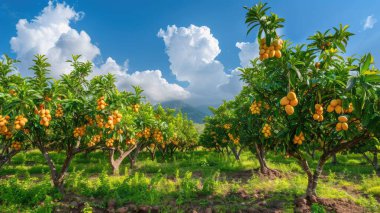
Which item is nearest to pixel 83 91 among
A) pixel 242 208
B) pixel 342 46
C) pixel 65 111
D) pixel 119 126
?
pixel 65 111

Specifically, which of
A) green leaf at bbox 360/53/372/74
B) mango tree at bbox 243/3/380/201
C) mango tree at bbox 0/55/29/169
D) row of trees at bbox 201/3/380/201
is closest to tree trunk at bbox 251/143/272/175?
row of trees at bbox 201/3/380/201

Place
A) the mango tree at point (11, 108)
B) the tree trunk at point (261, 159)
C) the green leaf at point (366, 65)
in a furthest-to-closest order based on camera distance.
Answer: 1. the tree trunk at point (261, 159)
2. the mango tree at point (11, 108)
3. the green leaf at point (366, 65)

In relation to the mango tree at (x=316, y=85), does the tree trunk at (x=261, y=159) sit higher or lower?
lower

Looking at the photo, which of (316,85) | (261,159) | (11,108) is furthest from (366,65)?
(261,159)

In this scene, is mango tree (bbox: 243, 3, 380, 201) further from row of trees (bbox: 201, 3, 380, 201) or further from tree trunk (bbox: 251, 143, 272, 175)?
tree trunk (bbox: 251, 143, 272, 175)

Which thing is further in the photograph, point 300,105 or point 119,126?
point 119,126

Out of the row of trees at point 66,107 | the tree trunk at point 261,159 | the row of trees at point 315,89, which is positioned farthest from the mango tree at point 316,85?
the tree trunk at point 261,159

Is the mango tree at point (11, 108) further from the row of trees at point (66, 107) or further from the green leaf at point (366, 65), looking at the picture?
the green leaf at point (366, 65)

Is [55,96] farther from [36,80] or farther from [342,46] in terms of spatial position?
[342,46]

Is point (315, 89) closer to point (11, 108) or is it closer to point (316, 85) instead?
point (316, 85)

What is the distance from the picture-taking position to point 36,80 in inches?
282

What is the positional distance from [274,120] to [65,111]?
6.31 m

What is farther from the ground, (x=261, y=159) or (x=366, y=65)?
(x=366, y=65)

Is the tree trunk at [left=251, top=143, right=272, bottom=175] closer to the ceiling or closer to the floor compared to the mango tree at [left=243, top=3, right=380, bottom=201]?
closer to the floor
